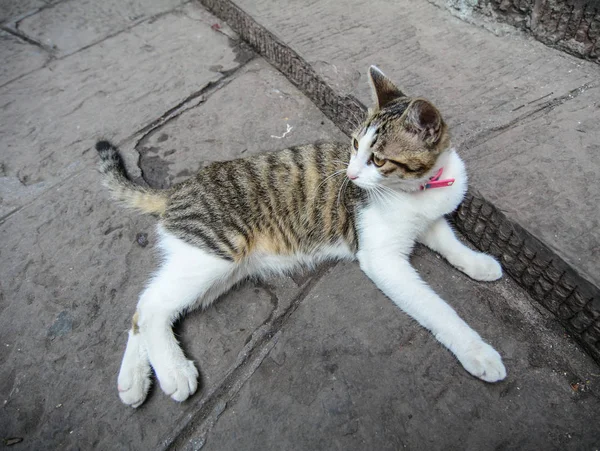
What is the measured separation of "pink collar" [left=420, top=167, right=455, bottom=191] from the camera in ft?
6.02

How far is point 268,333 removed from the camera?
1871 millimetres

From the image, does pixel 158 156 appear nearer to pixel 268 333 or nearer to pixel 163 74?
pixel 163 74

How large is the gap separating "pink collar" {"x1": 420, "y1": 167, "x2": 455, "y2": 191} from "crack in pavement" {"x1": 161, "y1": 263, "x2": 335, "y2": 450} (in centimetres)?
73

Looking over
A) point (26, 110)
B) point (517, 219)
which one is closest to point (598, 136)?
point (517, 219)

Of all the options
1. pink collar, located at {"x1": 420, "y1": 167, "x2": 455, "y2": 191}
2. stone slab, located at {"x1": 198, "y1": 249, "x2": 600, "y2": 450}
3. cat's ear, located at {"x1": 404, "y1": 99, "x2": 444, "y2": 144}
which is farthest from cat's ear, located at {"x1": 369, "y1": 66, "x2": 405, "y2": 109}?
stone slab, located at {"x1": 198, "y1": 249, "x2": 600, "y2": 450}

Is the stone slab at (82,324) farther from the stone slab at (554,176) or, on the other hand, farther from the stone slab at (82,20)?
the stone slab at (82,20)

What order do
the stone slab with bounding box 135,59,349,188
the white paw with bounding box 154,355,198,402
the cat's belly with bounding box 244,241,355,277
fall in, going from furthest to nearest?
1. the stone slab with bounding box 135,59,349,188
2. the cat's belly with bounding box 244,241,355,277
3. the white paw with bounding box 154,355,198,402

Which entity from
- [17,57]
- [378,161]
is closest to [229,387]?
[378,161]

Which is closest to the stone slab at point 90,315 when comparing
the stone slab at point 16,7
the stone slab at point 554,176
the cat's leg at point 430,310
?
the cat's leg at point 430,310

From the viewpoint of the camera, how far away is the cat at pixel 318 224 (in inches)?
67.0

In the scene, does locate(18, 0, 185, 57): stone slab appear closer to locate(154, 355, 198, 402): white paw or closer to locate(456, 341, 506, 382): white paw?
locate(154, 355, 198, 402): white paw

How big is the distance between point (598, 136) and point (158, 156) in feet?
7.92

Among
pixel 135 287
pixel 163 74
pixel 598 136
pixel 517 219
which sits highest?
pixel 598 136

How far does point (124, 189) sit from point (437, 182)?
1.60 m
